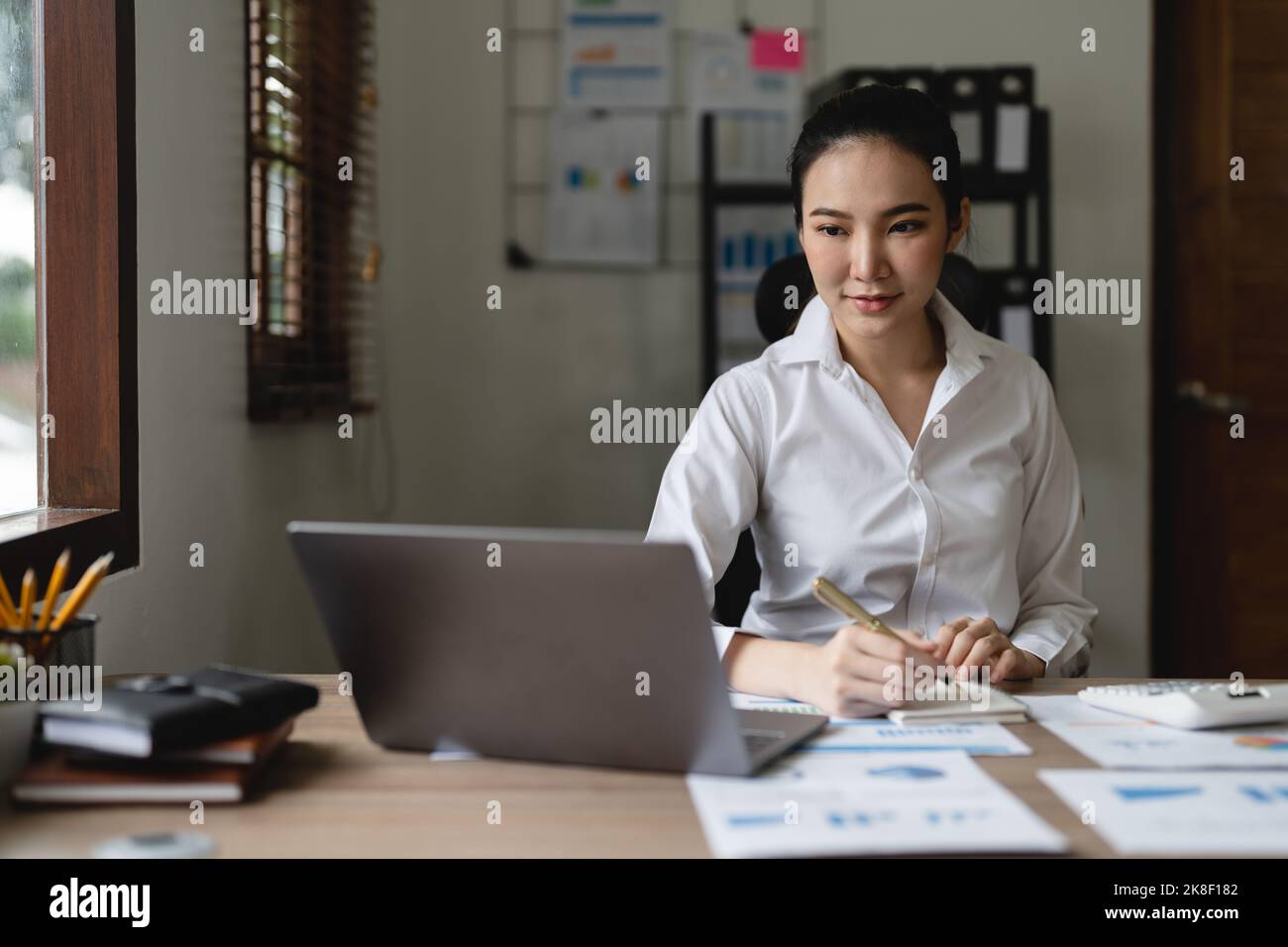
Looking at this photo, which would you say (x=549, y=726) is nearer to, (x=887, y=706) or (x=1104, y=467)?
(x=887, y=706)

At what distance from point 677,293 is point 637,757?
2.46 metres

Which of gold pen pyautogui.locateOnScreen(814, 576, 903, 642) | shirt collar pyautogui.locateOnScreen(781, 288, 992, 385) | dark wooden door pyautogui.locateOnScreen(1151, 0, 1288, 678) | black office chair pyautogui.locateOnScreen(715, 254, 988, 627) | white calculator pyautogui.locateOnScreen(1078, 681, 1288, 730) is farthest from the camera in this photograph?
dark wooden door pyautogui.locateOnScreen(1151, 0, 1288, 678)

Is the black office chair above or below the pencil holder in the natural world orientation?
above

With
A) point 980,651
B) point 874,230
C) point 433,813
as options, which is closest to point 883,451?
point 874,230

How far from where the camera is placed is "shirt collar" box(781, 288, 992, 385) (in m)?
1.61

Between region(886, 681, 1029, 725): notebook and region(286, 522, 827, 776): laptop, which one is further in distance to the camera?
region(886, 681, 1029, 725): notebook

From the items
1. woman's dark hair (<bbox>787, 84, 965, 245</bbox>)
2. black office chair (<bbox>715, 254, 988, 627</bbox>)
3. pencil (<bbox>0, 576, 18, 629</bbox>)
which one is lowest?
pencil (<bbox>0, 576, 18, 629</bbox>)

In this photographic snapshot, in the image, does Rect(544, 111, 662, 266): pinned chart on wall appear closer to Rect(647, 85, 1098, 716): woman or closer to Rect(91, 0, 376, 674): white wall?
Rect(91, 0, 376, 674): white wall

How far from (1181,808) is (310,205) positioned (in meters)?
2.18

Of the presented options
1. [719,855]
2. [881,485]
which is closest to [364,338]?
[881,485]

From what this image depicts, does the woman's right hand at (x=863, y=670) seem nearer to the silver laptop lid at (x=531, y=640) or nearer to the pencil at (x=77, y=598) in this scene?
the silver laptop lid at (x=531, y=640)

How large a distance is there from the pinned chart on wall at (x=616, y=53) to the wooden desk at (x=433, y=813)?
99.6 inches

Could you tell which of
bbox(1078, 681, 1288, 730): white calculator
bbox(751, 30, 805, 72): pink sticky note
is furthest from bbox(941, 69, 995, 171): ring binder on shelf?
bbox(1078, 681, 1288, 730): white calculator

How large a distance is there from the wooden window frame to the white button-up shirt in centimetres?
70
